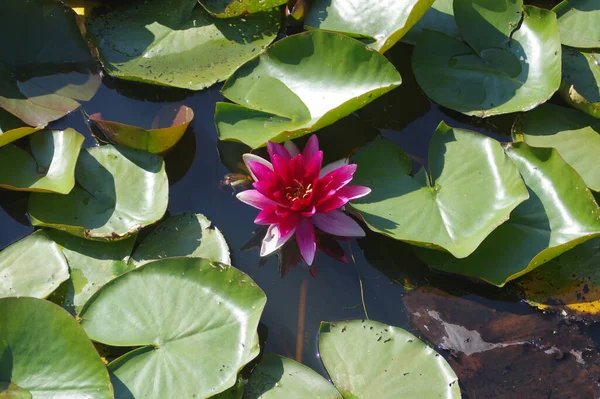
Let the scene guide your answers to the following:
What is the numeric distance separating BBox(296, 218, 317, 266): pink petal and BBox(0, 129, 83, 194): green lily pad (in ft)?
3.27

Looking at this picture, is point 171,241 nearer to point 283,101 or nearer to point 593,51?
point 283,101

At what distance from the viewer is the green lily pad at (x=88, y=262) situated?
2.23 meters

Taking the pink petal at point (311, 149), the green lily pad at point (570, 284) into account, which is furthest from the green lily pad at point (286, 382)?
the green lily pad at point (570, 284)

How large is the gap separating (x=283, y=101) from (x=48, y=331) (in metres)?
1.38

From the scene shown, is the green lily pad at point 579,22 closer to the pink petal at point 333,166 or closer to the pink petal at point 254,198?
the pink petal at point 333,166

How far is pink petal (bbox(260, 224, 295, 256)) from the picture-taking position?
89.3 inches

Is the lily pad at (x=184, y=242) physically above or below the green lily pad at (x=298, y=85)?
below

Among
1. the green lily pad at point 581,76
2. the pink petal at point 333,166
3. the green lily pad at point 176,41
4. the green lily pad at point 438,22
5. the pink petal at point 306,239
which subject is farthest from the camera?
the green lily pad at point 438,22

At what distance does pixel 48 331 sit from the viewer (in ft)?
6.48

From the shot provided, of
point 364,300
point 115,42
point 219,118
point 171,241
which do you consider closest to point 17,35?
point 115,42

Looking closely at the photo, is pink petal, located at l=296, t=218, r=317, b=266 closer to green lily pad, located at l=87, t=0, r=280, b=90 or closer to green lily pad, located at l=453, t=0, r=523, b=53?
green lily pad, located at l=87, t=0, r=280, b=90

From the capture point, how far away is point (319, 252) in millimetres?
2455

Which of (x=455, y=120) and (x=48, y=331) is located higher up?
(x=455, y=120)

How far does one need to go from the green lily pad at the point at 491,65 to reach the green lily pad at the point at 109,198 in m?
1.41
